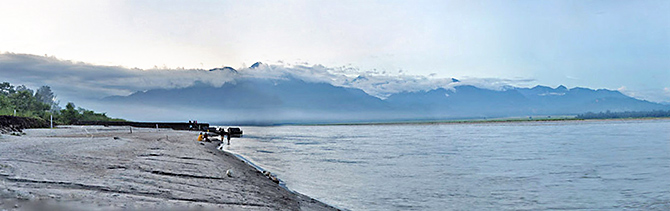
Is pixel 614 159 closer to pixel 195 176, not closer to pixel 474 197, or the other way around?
pixel 474 197

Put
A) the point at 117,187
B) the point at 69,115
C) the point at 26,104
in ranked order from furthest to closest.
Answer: the point at 69,115 < the point at 26,104 < the point at 117,187

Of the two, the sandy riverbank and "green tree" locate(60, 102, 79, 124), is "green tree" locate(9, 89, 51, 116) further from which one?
the sandy riverbank

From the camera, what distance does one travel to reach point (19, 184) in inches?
289

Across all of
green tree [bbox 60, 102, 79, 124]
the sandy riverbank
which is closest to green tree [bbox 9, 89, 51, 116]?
green tree [bbox 60, 102, 79, 124]

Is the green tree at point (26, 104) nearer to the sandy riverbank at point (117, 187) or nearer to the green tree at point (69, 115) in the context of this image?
the green tree at point (69, 115)

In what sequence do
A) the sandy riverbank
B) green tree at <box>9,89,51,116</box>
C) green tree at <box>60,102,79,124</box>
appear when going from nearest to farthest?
the sandy riverbank, green tree at <box>9,89,51,116</box>, green tree at <box>60,102,79,124</box>

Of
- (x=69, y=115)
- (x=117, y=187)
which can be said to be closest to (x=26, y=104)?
(x=69, y=115)

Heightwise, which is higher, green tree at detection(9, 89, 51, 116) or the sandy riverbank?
green tree at detection(9, 89, 51, 116)

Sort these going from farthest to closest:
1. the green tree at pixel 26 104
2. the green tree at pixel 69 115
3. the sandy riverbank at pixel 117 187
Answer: the green tree at pixel 69 115, the green tree at pixel 26 104, the sandy riverbank at pixel 117 187

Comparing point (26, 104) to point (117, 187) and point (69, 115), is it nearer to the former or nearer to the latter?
point (69, 115)

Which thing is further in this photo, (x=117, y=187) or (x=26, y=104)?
(x=26, y=104)

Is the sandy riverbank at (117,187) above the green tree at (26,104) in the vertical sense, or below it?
below

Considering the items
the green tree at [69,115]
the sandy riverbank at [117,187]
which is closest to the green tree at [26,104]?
the green tree at [69,115]

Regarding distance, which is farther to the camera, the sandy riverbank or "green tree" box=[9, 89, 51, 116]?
"green tree" box=[9, 89, 51, 116]
